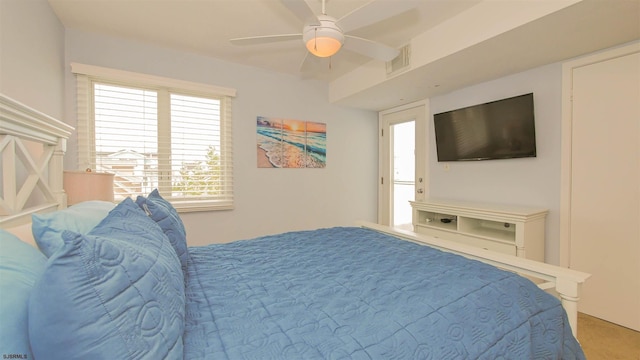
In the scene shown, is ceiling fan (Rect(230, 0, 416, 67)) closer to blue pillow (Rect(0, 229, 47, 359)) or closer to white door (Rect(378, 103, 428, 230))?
blue pillow (Rect(0, 229, 47, 359))

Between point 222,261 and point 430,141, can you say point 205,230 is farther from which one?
point 430,141

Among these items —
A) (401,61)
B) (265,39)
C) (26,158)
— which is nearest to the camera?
(26,158)

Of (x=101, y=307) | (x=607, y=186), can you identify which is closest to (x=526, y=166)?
(x=607, y=186)

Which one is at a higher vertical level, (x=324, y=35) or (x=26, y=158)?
(x=324, y=35)

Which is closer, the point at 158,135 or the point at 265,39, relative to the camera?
the point at 265,39

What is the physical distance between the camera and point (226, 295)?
42.9 inches

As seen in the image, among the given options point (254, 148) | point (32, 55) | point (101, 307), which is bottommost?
point (101, 307)

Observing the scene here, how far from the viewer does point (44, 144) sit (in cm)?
156

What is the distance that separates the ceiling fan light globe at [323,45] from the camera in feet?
5.55

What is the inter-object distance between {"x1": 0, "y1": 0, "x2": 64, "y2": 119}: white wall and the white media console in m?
3.38

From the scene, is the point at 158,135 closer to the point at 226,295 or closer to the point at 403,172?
the point at 226,295

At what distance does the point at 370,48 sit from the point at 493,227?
2210 mm

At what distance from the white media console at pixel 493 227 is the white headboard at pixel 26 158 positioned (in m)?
3.09

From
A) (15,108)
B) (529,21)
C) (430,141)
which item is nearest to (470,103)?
(430,141)
